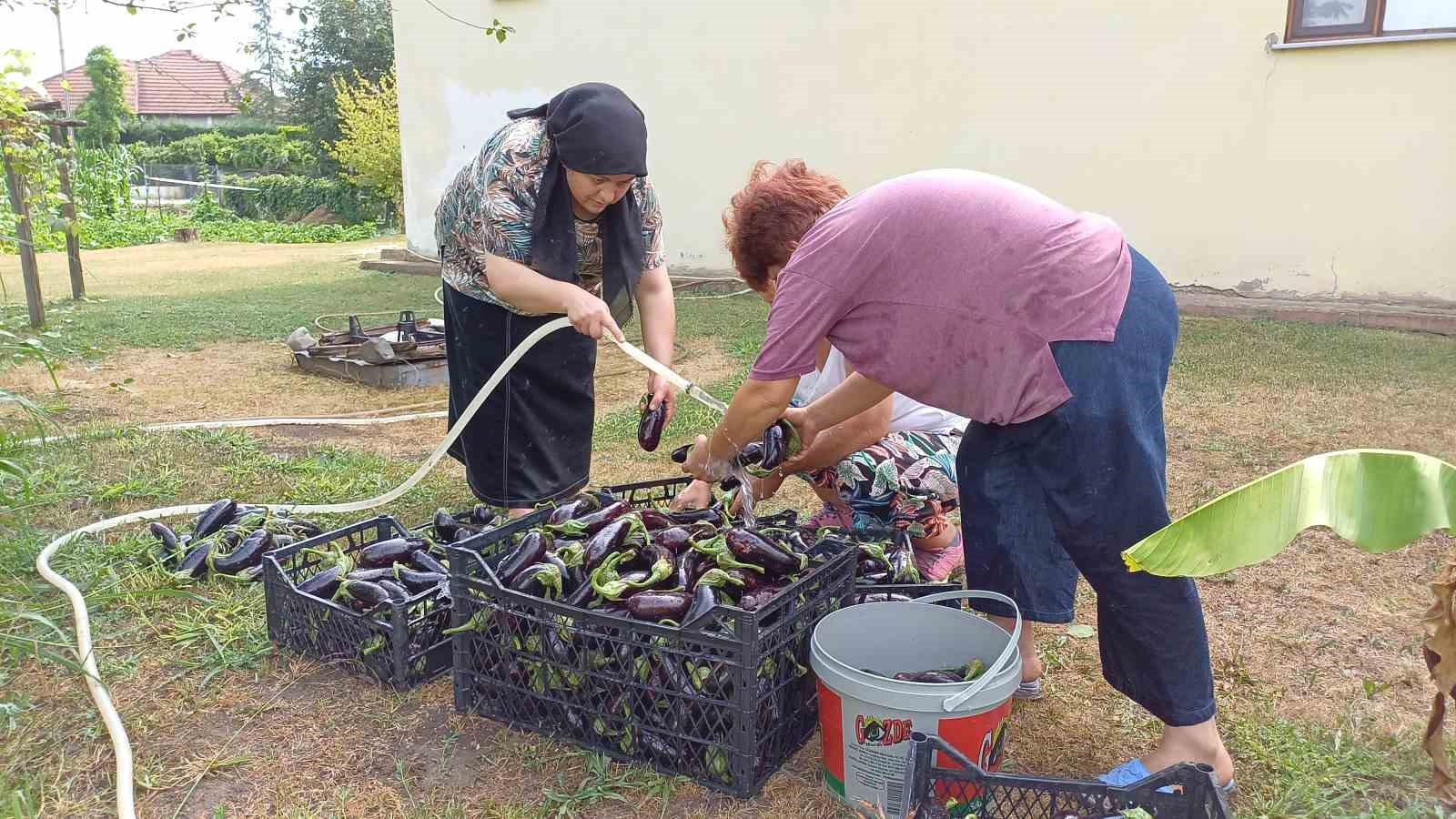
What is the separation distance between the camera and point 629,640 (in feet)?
7.80

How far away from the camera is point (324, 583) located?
3.07 metres

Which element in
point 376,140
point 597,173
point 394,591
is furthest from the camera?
point 376,140

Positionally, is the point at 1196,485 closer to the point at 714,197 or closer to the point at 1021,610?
the point at 1021,610

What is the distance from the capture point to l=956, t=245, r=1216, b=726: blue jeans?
223cm

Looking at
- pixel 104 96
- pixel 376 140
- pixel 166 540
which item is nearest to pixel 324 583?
pixel 166 540

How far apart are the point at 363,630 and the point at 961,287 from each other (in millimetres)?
1891

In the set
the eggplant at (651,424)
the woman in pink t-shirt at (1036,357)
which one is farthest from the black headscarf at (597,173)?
the woman in pink t-shirt at (1036,357)

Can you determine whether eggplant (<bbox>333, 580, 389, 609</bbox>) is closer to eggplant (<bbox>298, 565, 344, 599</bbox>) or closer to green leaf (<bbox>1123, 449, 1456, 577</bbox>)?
eggplant (<bbox>298, 565, 344, 599</bbox>)

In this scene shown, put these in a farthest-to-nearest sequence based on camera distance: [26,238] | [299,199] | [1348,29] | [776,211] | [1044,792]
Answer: [299,199] < [26,238] < [1348,29] < [776,211] < [1044,792]

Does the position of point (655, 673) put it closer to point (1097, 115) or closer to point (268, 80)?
point (1097, 115)

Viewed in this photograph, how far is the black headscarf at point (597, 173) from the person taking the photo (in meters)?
3.23

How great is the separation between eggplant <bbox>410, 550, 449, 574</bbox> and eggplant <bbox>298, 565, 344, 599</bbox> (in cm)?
21

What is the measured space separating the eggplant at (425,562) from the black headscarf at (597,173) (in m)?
1.00

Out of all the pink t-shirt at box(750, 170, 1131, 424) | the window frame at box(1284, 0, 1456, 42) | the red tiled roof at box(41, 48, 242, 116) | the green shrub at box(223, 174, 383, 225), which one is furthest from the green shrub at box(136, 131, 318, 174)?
the pink t-shirt at box(750, 170, 1131, 424)
